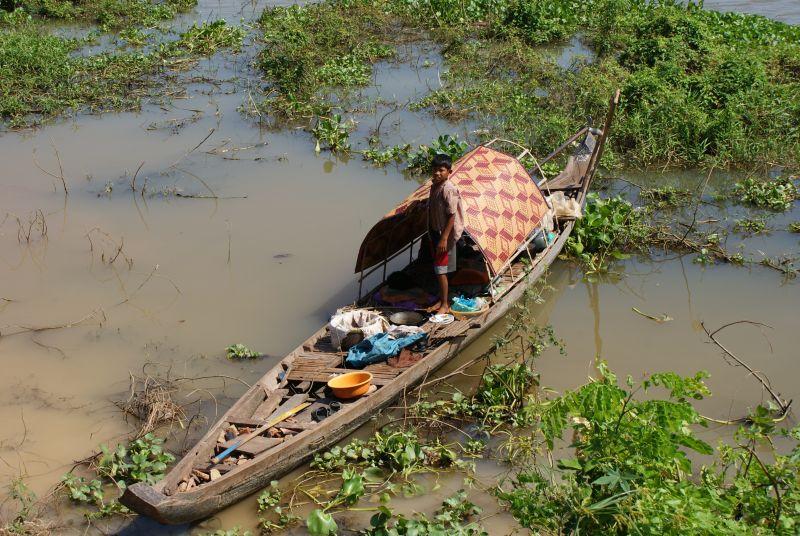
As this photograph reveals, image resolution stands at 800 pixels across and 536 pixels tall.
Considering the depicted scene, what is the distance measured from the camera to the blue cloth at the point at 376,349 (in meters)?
6.12

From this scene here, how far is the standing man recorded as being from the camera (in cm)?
657

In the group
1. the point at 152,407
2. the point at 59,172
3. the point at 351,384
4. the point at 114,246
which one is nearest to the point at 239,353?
the point at 152,407

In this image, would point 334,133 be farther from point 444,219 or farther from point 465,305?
point 465,305

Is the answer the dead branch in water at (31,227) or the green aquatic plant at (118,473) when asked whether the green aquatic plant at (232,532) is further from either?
the dead branch in water at (31,227)

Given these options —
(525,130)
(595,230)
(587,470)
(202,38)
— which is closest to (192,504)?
(587,470)

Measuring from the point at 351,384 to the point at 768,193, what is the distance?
18.5 feet

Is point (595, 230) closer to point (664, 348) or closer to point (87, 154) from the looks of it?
point (664, 348)

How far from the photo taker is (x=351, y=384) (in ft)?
18.8

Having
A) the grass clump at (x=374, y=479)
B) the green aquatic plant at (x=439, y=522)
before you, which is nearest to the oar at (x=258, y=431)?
the grass clump at (x=374, y=479)

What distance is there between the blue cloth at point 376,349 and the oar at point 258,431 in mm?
546

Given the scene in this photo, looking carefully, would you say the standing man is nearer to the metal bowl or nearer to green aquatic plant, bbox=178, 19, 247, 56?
the metal bowl

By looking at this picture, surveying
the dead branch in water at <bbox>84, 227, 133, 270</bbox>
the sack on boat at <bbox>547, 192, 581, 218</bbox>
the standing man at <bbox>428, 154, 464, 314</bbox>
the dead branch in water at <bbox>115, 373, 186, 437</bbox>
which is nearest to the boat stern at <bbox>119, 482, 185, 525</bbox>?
the dead branch in water at <bbox>115, 373, 186, 437</bbox>

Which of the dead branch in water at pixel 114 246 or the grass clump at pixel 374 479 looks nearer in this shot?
the grass clump at pixel 374 479

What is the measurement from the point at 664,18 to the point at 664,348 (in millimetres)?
7067
